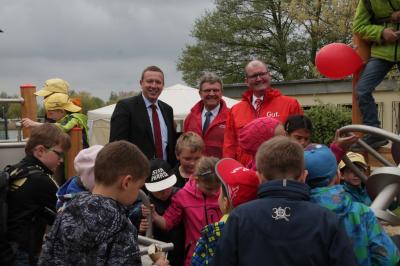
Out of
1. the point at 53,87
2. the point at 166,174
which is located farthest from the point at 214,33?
the point at 166,174

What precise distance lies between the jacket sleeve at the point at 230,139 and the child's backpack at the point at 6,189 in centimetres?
157

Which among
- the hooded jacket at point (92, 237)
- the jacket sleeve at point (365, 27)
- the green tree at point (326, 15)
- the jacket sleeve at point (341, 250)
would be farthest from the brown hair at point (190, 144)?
the green tree at point (326, 15)

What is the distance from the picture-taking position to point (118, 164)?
7.51ft

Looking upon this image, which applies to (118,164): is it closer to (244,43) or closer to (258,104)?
(258,104)

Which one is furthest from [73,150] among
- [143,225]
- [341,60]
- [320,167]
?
[320,167]

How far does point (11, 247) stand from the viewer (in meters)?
3.36

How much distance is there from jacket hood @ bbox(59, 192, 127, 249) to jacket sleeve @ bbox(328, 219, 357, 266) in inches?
33.7

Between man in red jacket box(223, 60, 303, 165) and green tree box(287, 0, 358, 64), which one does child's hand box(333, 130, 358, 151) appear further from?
green tree box(287, 0, 358, 64)

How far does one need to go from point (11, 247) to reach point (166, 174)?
1.09 meters

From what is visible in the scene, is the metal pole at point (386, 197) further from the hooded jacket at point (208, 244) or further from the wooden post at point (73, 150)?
the wooden post at point (73, 150)

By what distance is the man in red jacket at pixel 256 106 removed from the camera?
434cm

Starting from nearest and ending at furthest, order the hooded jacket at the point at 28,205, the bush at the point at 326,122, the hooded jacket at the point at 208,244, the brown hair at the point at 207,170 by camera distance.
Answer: the hooded jacket at the point at 208,244 → the brown hair at the point at 207,170 → the hooded jacket at the point at 28,205 → the bush at the point at 326,122

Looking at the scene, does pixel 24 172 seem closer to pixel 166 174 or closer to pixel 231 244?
pixel 166 174

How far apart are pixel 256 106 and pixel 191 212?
1381 mm
